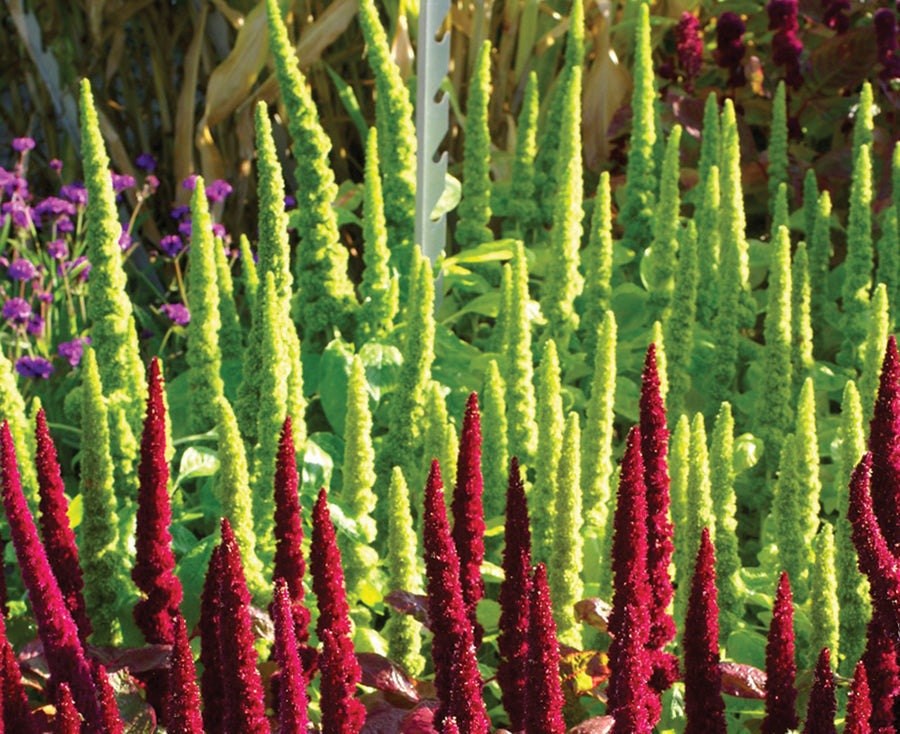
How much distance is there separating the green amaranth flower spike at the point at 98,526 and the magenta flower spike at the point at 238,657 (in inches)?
22.0

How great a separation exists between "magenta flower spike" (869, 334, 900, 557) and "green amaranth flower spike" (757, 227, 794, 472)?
0.85 metres

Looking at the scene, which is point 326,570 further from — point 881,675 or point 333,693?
point 881,675

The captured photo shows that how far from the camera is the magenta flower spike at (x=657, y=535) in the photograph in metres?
1.26

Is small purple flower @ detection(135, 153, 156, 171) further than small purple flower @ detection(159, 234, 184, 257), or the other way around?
small purple flower @ detection(135, 153, 156, 171)

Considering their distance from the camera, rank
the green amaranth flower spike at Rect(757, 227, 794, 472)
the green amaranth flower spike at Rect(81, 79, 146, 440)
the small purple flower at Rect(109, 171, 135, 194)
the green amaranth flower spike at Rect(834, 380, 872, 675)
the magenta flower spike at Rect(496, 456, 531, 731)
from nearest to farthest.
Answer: the magenta flower spike at Rect(496, 456, 531, 731) → the green amaranth flower spike at Rect(834, 380, 872, 675) → the green amaranth flower spike at Rect(81, 79, 146, 440) → the green amaranth flower spike at Rect(757, 227, 794, 472) → the small purple flower at Rect(109, 171, 135, 194)

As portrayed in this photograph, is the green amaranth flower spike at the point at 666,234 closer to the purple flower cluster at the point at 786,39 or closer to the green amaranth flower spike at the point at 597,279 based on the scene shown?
the green amaranth flower spike at the point at 597,279

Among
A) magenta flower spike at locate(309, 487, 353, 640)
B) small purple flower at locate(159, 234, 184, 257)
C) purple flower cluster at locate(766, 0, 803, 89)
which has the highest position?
purple flower cluster at locate(766, 0, 803, 89)

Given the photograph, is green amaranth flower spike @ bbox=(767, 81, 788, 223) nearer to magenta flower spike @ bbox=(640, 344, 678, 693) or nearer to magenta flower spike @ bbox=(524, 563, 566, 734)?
magenta flower spike @ bbox=(640, 344, 678, 693)

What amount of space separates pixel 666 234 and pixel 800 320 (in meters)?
0.35

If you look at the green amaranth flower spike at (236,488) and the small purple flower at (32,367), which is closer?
the green amaranth flower spike at (236,488)

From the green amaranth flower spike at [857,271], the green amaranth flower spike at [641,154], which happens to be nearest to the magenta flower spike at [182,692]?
the green amaranth flower spike at [857,271]

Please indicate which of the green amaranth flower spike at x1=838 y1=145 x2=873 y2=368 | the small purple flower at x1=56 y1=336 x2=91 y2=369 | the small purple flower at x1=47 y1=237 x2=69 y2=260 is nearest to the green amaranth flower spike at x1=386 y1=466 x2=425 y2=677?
the green amaranth flower spike at x1=838 y1=145 x2=873 y2=368

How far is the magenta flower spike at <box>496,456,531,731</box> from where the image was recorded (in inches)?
48.0

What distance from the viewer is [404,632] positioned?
1521mm
